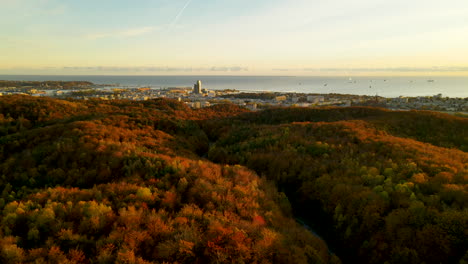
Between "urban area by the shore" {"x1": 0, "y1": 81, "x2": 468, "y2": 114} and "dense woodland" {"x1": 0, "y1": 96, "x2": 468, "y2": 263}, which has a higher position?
"urban area by the shore" {"x1": 0, "y1": 81, "x2": 468, "y2": 114}

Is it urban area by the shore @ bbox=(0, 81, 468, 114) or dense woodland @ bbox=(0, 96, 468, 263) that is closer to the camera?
dense woodland @ bbox=(0, 96, 468, 263)

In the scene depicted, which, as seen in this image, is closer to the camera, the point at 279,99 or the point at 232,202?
the point at 232,202

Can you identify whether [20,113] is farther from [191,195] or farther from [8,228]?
[191,195]

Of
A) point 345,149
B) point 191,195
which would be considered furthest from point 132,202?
Result: point 345,149

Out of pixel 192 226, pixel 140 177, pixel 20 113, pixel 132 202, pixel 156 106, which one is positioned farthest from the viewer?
pixel 156 106

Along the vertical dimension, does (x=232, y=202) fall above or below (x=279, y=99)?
below

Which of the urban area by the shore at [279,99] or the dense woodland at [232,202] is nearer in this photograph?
the dense woodland at [232,202]

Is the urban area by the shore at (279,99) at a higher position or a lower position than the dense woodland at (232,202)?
higher

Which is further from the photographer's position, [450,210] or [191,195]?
[191,195]
